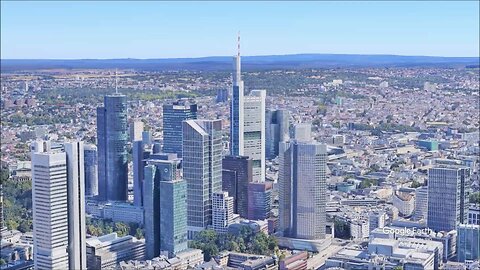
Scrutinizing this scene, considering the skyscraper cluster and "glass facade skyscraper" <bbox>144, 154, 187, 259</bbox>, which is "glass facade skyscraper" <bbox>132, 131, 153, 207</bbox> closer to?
the skyscraper cluster

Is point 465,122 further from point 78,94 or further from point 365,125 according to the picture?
point 78,94

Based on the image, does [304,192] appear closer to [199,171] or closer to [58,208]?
[199,171]

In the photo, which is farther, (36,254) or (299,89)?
(299,89)

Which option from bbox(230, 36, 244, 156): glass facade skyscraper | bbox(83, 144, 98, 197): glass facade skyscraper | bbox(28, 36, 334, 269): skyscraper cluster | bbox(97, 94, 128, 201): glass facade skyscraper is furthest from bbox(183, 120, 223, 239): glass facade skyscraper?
bbox(230, 36, 244, 156): glass facade skyscraper

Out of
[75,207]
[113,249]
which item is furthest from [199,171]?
[75,207]

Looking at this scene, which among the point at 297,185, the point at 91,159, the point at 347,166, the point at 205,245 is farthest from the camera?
the point at 347,166

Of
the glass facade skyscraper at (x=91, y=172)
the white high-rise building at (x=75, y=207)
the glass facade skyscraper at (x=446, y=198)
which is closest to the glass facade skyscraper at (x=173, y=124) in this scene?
the glass facade skyscraper at (x=91, y=172)

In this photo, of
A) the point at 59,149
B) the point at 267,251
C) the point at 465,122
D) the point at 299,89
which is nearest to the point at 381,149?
the point at 465,122
